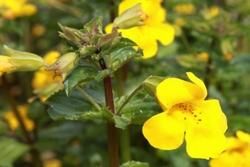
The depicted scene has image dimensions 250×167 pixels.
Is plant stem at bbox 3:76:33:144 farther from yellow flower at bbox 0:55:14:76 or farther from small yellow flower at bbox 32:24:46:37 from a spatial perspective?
small yellow flower at bbox 32:24:46:37

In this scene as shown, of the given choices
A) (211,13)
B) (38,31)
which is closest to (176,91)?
(211,13)

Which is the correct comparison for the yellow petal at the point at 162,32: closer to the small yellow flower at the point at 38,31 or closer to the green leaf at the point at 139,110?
the green leaf at the point at 139,110

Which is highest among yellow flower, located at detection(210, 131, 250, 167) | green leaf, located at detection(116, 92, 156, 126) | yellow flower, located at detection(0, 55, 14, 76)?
yellow flower, located at detection(0, 55, 14, 76)

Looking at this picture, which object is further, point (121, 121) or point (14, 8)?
point (14, 8)

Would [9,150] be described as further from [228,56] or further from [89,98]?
[228,56]

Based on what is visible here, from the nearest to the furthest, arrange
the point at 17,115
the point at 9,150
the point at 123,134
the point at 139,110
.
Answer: the point at 139,110 < the point at 123,134 < the point at 9,150 < the point at 17,115

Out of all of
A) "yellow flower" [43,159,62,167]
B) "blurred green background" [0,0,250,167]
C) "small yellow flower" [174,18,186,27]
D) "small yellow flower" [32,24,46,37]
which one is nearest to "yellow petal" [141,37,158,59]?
"blurred green background" [0,0,250,167]

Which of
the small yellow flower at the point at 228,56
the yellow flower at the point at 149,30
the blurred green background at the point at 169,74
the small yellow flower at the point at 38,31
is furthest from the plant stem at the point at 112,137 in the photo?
the small yellow flower at the point at 38,31
